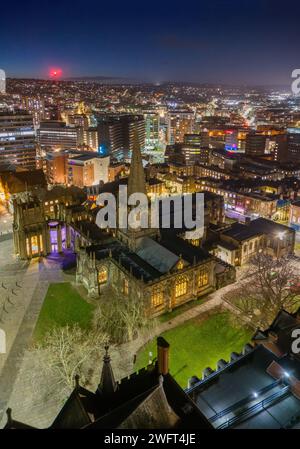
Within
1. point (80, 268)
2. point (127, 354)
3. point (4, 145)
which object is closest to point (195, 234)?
point (80, 268)

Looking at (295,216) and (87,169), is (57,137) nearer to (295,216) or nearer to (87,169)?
(87,169)

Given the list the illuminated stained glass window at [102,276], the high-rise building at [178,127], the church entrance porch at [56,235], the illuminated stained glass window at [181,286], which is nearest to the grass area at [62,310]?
the illuminated stained glass window at [102,276]

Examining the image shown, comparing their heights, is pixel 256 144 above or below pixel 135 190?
above

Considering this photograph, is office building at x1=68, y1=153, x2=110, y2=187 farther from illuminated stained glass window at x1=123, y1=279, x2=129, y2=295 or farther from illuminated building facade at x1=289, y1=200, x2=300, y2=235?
illuminated stained glass window at x1=123, y1=279, x2=129, y2=295

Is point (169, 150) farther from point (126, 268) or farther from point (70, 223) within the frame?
point (126, 268)

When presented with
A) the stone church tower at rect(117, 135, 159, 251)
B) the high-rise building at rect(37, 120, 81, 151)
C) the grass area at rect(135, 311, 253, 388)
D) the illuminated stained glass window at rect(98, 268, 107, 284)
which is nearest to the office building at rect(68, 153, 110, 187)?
the high-rise building at rect(37, 120, 81, 151)

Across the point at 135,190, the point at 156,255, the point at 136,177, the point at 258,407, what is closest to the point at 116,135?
the point at 136,177
